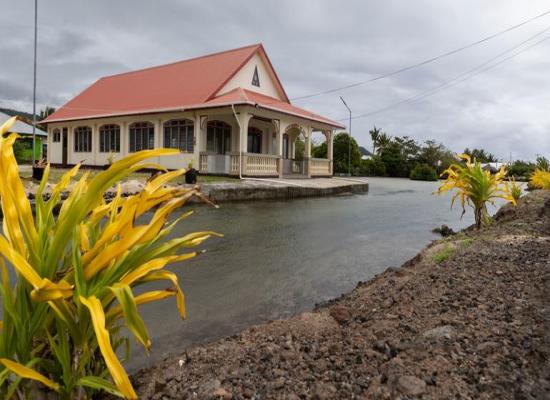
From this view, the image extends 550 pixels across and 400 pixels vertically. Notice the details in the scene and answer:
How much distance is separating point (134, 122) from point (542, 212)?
1801cm

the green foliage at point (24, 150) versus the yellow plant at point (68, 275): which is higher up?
the green foliage at point (24, 150)

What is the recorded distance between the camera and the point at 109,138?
71.1 feet

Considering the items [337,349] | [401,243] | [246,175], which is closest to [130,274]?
[337,349]

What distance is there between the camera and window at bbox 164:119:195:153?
730 inches

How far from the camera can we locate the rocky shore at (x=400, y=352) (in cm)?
152

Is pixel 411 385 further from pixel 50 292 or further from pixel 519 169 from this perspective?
pixel 519 169

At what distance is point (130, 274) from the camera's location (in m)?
1.47

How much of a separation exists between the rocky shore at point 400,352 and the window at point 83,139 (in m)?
22.9

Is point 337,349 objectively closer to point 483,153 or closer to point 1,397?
point 1,397

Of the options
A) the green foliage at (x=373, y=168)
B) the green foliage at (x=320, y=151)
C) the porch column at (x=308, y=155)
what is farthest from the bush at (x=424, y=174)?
the porch column at (x=308, y=155)

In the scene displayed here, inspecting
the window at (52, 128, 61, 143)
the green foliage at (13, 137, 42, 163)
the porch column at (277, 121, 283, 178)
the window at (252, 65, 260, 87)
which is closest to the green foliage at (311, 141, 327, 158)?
the window at (252, 65, 260, 87)

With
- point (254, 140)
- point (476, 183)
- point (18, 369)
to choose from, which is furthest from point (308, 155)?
point (18, 369)

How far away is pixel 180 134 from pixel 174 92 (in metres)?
2.75

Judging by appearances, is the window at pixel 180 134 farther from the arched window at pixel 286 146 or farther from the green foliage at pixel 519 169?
the green foliage at pixel 519 169
